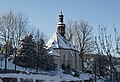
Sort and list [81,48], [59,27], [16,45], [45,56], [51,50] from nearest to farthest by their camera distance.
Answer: [16,45], [45,56], [51,50], [81,48], [59,27]

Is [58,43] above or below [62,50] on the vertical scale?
above

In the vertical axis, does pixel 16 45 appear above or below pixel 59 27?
below

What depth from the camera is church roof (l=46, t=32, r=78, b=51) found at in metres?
58.0

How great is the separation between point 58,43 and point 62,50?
1835 millimetres

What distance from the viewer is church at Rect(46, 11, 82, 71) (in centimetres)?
5616

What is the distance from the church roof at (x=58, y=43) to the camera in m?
58.0

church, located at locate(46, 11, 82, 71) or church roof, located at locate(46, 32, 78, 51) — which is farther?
church roof, located at locate(46, 32, 78, 51)

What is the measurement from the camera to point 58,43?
58.7 meters

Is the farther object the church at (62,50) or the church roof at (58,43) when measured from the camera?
the church roof at (58,43)

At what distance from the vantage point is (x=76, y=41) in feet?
201

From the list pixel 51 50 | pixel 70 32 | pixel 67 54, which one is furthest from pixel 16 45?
pixel 70 32

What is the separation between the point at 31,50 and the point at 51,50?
15613 mm

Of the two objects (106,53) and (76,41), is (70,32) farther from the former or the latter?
(106,53)

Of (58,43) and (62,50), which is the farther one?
(58,43)
